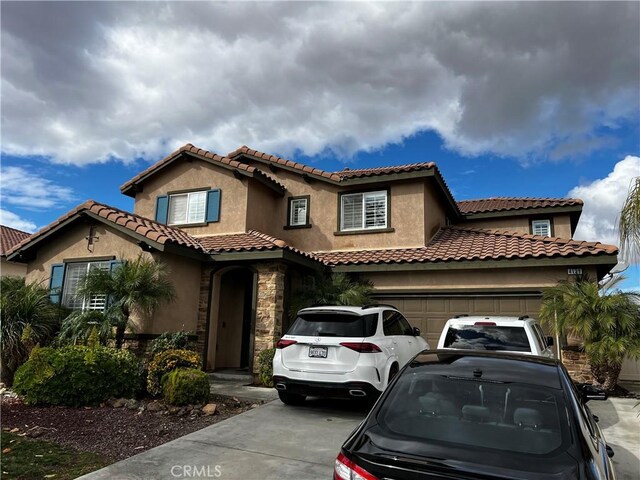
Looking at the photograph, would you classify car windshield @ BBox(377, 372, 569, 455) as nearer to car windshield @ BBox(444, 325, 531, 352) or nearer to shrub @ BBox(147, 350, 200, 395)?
car windshield @ BBox(444, 325, 531, 352)

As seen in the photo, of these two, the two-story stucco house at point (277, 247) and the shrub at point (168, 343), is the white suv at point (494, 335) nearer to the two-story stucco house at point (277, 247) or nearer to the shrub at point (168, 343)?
the two-story stucco house at point (277, 247)

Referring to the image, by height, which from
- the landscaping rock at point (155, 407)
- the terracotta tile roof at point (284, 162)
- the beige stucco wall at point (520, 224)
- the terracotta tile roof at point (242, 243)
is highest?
the terracotta tile roof at point (284, 162)

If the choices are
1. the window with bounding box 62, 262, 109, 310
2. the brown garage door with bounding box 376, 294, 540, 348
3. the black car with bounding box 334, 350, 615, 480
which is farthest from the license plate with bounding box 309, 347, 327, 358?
the window with bounding box 62, 262, 109, 310

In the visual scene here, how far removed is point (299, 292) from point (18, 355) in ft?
21.4

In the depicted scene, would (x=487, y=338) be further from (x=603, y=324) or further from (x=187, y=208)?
(x=187, y=208)

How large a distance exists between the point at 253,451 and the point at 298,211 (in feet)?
34.1

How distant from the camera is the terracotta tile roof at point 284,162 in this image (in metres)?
14.5

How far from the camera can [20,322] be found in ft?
32.0

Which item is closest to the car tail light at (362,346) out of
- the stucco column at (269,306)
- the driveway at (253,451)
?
the driveway at (253,451)

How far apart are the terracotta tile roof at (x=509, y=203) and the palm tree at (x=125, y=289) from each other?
13.3 m

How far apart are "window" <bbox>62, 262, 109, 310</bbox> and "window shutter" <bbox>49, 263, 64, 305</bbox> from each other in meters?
0.11

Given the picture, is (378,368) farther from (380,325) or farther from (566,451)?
(566,451)

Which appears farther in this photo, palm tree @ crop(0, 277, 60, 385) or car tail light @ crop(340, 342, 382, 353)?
palm tree @ crop(0, 277, 60, 385)

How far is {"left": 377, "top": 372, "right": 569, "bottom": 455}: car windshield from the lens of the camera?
2.73 metres
